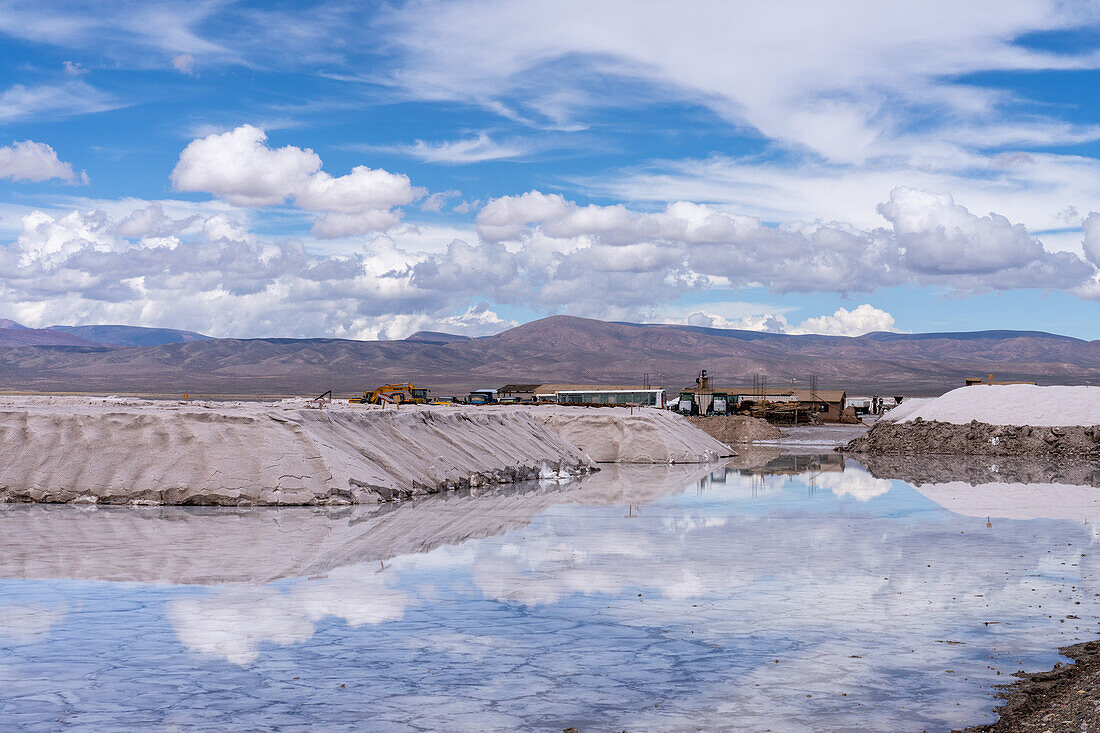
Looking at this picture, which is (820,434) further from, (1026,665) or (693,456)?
(1026,665)

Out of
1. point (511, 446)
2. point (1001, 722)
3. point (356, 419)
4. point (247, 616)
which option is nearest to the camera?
point (1001, 722)

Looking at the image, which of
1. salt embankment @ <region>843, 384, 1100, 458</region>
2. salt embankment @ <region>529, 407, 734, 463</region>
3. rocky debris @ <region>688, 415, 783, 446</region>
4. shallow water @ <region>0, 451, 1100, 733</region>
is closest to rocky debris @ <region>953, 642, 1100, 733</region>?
shallow water @ <region>0, 451, 1100, 733</region>

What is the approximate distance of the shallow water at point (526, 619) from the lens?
→ 705 cm

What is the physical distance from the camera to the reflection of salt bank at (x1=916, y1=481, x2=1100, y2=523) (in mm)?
19531

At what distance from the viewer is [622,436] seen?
36.4 meters

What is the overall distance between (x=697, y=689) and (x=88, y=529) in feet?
39.1

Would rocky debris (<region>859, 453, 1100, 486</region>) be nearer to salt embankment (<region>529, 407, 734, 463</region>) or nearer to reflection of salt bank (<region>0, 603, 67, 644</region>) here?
salt embankment (<region>529, 407, 734, 463</region>)

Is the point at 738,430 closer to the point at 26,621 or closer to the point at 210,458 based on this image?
the point at 210,458

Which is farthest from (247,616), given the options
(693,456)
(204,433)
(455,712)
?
(693,456)

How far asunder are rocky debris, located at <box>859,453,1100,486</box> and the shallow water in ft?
37.8

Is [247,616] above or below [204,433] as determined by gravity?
below

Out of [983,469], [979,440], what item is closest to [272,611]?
[983,469]

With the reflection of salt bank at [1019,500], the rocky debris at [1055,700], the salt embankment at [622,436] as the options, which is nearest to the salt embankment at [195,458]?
the reflection of salt bank at [1019,500]

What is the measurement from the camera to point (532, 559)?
43.8ft
